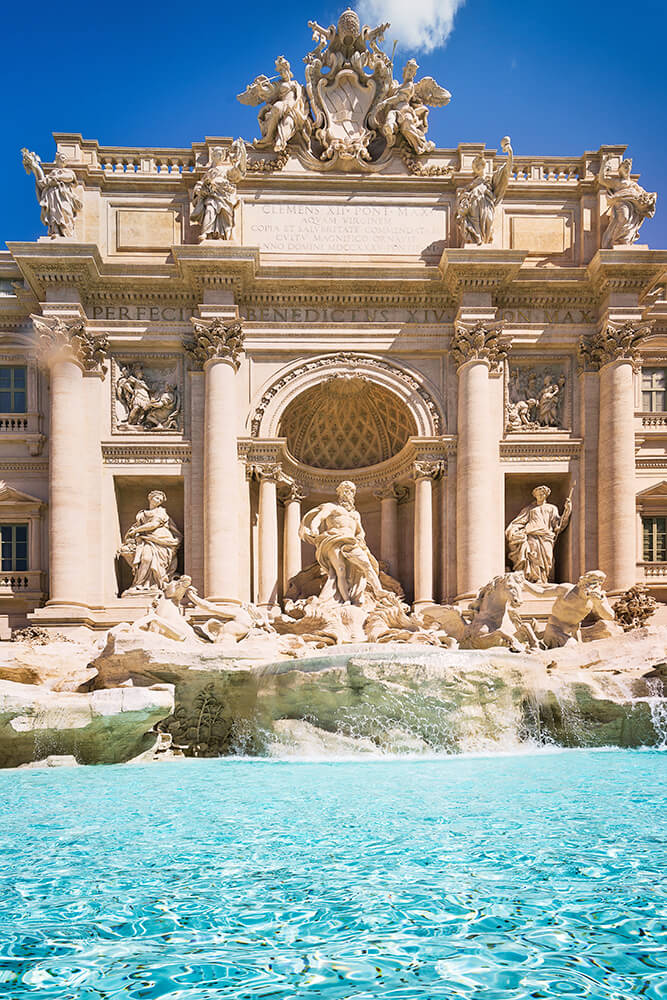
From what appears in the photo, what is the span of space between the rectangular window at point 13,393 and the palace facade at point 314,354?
70 mm

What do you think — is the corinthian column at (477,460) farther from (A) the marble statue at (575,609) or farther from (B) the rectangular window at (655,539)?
(B) the rectangular window at (655,539)

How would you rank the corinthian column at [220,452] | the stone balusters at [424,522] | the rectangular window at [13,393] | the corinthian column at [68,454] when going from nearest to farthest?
the corinthian column at [68,454] → the corinthian column at [220,452] → the stone balusters at [424,522] → the rectangular window at [13,393]

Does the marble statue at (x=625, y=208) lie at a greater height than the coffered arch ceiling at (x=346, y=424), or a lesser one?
greater

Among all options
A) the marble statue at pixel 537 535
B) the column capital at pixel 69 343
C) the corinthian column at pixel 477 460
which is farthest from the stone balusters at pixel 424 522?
the column capital at pixel 69 343

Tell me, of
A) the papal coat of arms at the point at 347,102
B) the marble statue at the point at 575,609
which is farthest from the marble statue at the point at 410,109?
the marble statue at the point at 575,609

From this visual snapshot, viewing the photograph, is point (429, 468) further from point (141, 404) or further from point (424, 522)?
point (141, 404)

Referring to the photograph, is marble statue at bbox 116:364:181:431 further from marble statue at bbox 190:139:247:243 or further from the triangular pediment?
marble statue at bbox 190:139:247:243

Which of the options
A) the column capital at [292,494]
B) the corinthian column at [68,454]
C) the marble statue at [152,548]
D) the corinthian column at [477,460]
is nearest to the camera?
the corinthian column at [68,454]

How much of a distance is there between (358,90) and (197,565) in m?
14.3

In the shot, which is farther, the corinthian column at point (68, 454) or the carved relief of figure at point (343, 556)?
the corinthian column at point (68, 454)

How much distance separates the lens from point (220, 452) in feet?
70.0

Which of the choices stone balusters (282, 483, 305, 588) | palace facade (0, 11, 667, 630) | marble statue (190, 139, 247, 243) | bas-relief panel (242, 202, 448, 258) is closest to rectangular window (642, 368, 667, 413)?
palace facade (0, 11, 667, 630)

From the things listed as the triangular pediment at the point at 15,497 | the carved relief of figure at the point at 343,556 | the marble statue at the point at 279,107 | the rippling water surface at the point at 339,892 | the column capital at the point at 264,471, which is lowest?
the rippling water surface at the point at 339,892

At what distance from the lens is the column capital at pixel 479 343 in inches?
858
